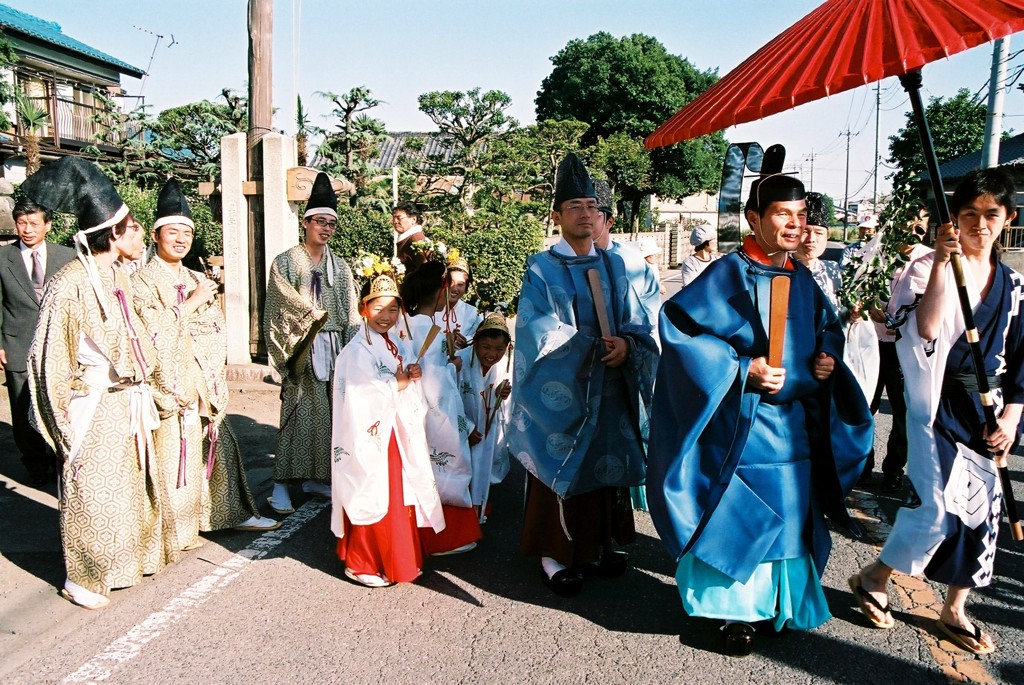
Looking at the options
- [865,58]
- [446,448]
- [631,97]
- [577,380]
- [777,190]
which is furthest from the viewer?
[631,97]

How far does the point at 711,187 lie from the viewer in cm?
3484

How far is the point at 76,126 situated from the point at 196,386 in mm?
17621

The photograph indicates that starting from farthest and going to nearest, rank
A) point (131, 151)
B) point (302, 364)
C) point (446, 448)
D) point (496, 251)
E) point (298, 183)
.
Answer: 1. point (131, 151)
2. point (496, 251)
3. point (298, 183)
4. point (302, 364)
5. point (446, 448)

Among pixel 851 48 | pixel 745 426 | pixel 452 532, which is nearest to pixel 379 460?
pixel 452 532

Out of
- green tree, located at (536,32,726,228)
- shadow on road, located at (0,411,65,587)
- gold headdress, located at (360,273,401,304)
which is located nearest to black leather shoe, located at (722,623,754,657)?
gold headdress, located at (360,273,401,304)

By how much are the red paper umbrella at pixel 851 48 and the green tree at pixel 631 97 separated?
27.9 meters

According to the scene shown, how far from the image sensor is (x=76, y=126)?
19.3m

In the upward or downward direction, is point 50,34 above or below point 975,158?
above

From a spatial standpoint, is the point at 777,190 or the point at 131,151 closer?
the point at 777,190

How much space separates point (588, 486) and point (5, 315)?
4798 mm

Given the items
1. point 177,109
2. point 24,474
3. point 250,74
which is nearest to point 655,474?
point 24,474

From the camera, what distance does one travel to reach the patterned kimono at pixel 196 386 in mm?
4504

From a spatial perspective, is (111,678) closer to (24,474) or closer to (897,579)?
(24,474)

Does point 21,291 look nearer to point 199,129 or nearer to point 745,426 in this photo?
point 745,426
